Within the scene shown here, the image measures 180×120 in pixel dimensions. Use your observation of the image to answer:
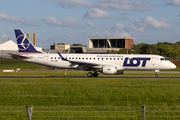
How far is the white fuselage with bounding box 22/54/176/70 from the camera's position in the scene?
121ft

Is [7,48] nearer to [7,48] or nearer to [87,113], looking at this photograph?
[7,48]

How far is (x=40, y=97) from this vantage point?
1809 cm

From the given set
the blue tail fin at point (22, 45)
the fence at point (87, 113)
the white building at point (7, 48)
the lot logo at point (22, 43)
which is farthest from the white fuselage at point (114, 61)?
the white building at point (7, 48)

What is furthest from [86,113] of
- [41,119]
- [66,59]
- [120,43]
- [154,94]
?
[120,43]

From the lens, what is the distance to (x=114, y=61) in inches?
1457

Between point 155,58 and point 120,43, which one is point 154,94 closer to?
point 155,58

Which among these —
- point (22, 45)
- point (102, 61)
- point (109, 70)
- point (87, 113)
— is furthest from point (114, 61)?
point (87, 113)

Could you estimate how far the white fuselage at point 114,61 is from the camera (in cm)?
3681

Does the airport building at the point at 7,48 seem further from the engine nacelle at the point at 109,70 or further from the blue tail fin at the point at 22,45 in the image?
the engine nacelle at the point at 109,70

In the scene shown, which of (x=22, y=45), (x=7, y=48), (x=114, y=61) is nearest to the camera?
(x=114, y=61)

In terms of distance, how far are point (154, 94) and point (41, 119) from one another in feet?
33.5

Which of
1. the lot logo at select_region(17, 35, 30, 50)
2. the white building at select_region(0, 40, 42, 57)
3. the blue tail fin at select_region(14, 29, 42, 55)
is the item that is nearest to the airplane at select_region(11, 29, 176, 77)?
the blue tail fin at select_region(14, 29, 42, 55)

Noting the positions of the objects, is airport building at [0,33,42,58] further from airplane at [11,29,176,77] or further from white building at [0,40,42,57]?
airplane at [11,29,176,77]

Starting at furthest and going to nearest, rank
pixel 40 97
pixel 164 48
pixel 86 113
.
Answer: pixel 164 48 < pixel 40 97 < pixel 86 113
